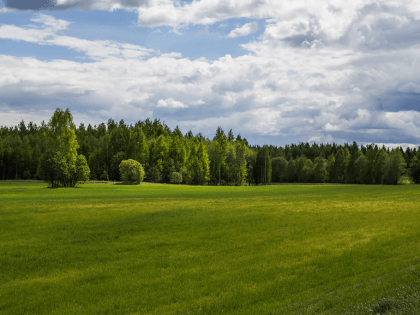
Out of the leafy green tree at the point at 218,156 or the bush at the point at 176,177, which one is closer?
the bush at the point at 176,177

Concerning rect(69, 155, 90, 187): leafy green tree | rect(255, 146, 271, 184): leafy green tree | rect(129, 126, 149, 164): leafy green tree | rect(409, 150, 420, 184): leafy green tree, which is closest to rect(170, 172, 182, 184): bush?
rect(129, 126, 149, 164): leafy green tree

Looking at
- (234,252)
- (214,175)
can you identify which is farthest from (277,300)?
(214,175)

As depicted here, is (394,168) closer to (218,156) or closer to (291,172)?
(291,172)

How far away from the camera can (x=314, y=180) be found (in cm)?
15400

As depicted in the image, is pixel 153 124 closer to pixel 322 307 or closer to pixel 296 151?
pixel 296 151

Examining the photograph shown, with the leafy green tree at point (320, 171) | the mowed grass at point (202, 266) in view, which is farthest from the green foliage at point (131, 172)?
the leafy green tree at point (320, 171)

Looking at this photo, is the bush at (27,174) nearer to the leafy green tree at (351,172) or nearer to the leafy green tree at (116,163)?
the leafy green tree at (116,163)

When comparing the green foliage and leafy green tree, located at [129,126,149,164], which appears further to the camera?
leafy green tree, located at [129,126,149,164]

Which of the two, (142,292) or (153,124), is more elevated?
(153,124)

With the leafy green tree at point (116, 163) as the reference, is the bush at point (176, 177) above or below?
below

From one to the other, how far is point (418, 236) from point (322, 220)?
6.73m

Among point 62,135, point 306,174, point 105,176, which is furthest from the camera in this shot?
point 306,174

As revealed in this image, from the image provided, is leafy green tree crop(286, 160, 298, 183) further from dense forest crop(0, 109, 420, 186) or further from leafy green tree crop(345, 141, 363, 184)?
leafy green tree crop(345, 141, 363, 184)

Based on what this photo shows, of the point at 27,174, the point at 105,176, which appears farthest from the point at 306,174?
the point at 27,174
